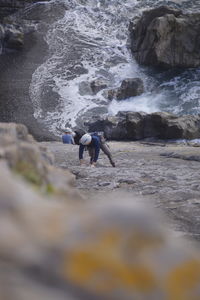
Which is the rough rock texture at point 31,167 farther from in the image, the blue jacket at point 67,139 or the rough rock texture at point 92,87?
the rough rock texture at point 92,87

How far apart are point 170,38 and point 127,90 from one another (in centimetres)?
608

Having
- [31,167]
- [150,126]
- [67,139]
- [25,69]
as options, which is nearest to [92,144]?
[67,139]

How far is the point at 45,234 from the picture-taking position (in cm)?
164

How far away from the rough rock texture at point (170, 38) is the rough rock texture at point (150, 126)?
32.2 ft

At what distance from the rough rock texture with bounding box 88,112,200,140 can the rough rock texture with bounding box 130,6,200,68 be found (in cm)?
982

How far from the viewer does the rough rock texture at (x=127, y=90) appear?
29.6 metres

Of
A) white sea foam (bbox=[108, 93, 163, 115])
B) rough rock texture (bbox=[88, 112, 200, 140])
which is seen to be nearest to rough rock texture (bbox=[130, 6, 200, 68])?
white sea foam (bbox=[108, 93, 163, 115])

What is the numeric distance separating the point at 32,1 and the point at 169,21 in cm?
1856

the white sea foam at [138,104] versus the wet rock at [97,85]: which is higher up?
the wet rock at [97,85]

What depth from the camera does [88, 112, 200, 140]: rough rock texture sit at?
73.2 ft

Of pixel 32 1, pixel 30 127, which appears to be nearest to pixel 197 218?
pixel 30 127

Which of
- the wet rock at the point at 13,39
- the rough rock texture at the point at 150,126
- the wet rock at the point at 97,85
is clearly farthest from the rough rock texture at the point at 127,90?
the wet rock at the point at 13,39

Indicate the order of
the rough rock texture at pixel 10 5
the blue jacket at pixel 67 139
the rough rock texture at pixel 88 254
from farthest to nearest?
the rough rock texture at pixel 10 5 → the blue jacket at pixel 67 139 → the rough rock texture at pixel 88 254

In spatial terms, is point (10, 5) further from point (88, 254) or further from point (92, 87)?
point (88, 254)
